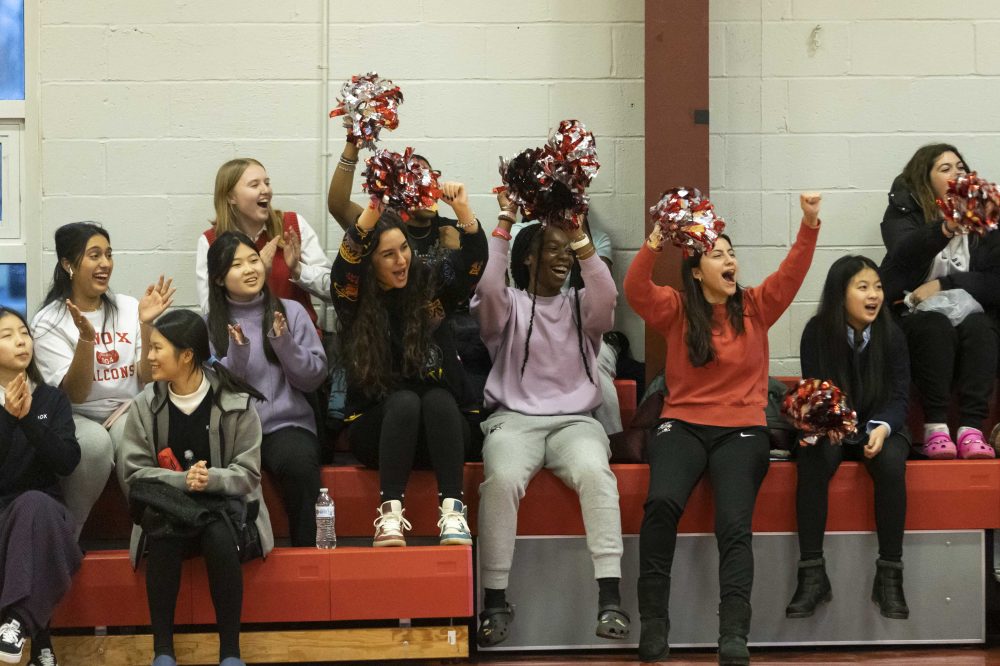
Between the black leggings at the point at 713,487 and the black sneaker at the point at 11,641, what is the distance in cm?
167

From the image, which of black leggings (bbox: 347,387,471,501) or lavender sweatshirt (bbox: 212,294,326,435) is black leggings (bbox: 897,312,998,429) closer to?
black leggings (bbox: 347,387,471,501)

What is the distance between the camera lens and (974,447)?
4.08 m

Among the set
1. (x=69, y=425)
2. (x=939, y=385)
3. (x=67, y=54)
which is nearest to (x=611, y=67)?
(x=939, y=385)

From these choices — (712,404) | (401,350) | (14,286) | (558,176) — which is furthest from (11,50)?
(712,404)

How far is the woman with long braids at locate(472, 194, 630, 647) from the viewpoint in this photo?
375 cm

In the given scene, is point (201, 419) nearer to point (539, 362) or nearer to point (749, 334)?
point (539, 362)

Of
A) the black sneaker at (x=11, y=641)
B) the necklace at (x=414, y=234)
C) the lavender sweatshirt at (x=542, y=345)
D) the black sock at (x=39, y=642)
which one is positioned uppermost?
the necklace at (x=414, y=234)

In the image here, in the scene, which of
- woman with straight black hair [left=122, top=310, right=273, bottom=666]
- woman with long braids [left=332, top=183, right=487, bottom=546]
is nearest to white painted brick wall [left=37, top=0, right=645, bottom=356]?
woman with long braids [left=332, top=183, right=487, bottom=546]

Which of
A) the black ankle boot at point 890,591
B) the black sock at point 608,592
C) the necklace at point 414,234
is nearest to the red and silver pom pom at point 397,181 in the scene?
the necklace at point 414,234

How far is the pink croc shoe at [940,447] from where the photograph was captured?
407cm

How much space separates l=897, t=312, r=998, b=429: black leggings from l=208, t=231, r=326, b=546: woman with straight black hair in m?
1.92

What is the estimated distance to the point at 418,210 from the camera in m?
4.07

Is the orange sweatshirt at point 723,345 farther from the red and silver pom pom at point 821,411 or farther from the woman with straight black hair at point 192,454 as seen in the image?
the woman with straight black hair at point 192,454

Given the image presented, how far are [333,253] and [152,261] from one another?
683mm
